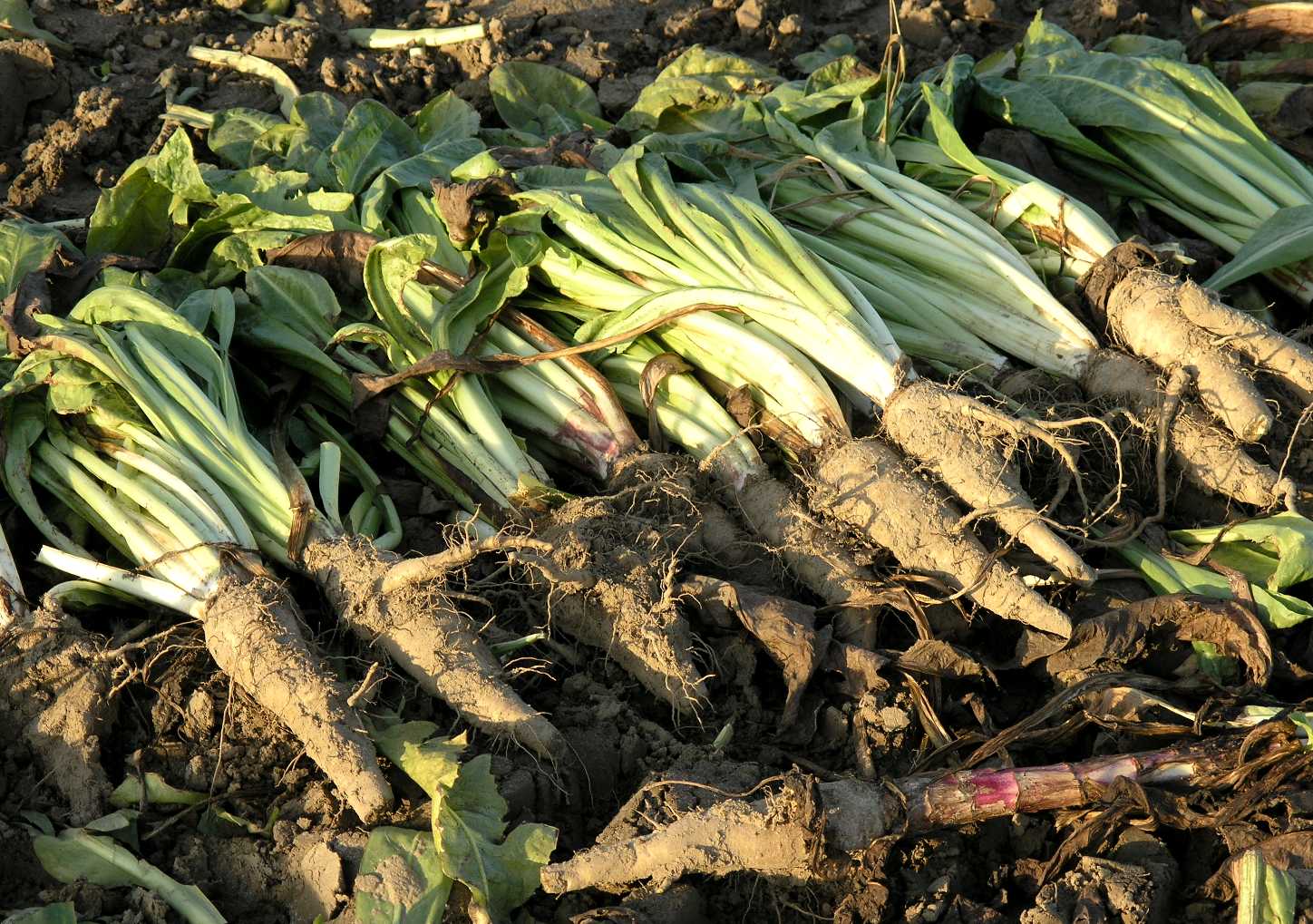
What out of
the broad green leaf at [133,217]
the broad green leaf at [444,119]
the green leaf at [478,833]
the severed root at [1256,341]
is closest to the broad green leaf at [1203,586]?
the severed root at [1256,341]

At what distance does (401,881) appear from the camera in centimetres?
272

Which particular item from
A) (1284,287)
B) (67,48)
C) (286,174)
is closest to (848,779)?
(1284,287)

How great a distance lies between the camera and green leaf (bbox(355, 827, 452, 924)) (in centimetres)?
266

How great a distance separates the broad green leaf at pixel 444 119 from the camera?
16.3ft

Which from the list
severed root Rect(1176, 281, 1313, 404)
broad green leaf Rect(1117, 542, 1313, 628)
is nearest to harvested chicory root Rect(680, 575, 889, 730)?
broad green leaf Rect(1117, 542, 1313, 628)

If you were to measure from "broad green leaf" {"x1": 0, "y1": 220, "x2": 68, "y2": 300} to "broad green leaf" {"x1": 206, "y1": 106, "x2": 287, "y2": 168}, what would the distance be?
0.93 metres

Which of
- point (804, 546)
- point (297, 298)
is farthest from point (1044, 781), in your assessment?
point (297, 298)

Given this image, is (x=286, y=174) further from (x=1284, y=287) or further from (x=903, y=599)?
(x=1284, y=287)

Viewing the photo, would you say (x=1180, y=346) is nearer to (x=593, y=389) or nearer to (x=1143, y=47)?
(x=593, y=389)

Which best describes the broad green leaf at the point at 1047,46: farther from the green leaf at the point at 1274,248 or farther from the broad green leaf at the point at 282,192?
the broad green leaf at the point at 282,192

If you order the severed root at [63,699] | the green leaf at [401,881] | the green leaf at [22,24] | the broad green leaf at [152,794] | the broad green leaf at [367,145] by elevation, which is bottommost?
the green leaf at [401,881]

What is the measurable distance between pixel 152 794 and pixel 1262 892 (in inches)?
99.8

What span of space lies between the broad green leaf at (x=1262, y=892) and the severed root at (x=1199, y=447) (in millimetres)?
1121

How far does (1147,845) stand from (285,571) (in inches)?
93.4
